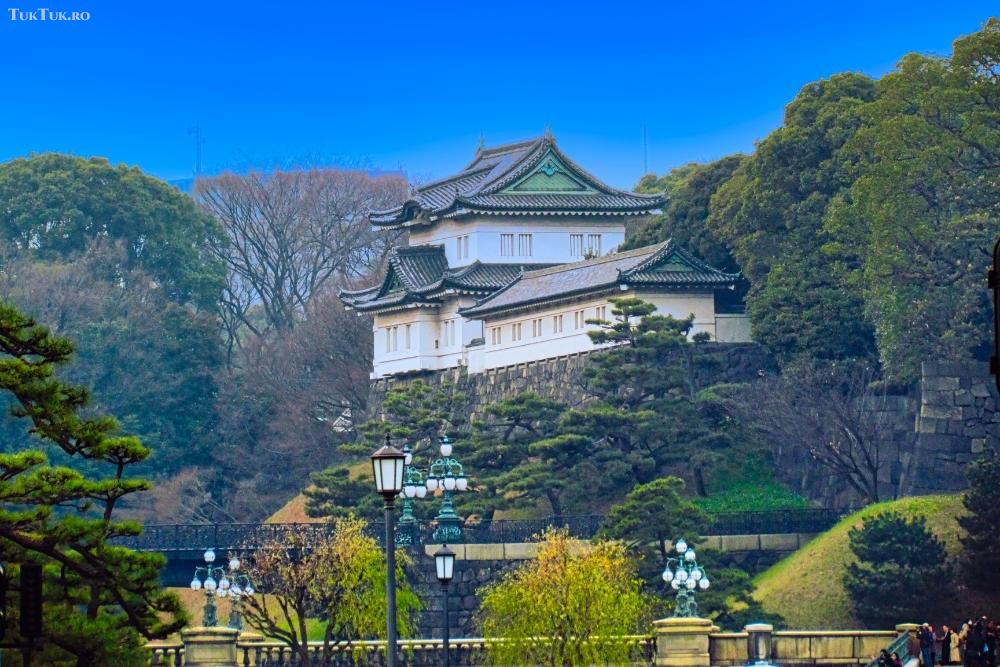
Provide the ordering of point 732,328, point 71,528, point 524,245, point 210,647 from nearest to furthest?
point 71,528
point 210,647
point 732,328
point 524,245

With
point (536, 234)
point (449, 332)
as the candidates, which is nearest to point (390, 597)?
point (449, 332)

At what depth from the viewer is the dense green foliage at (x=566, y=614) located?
46.7m

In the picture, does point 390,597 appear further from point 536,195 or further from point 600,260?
point 536,195

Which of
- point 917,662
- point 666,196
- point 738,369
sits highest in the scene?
point 666,196

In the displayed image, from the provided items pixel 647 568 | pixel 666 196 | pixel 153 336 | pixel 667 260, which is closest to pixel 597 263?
pixel 667 260

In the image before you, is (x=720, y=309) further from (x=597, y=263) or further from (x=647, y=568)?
(x=647, y=568)

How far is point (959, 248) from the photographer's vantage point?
63531 mm

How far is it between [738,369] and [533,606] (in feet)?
81.0

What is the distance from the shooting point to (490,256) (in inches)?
3310

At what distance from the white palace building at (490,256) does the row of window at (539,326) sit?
60 mm

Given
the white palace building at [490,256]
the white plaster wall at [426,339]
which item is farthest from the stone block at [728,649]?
the white plaster wall at [426,339]

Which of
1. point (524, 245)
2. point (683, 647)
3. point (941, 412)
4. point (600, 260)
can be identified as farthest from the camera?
point (524, 245)

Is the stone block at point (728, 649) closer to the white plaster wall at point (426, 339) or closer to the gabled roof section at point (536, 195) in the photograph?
the white plaster wall at point (426, 339)

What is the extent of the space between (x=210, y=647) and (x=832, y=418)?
2457cm
